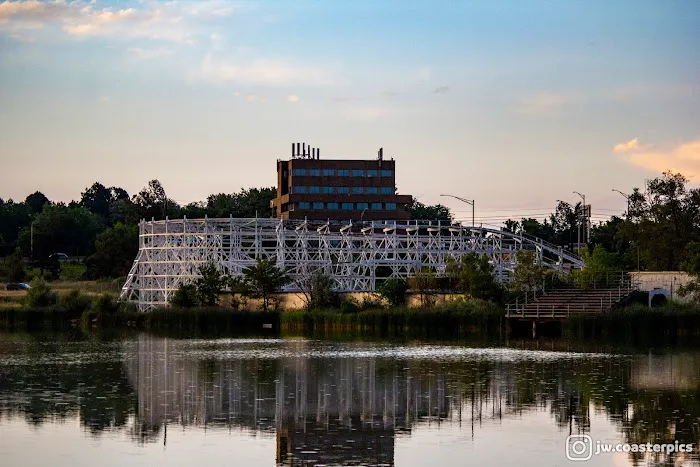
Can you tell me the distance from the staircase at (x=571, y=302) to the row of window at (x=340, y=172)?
94.8m

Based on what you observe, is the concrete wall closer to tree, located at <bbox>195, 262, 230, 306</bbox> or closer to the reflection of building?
the reflection of building

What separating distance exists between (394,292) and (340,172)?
91.0m

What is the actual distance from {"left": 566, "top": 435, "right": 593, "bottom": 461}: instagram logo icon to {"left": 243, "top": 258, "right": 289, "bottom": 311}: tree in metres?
68.3

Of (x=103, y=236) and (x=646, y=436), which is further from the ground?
(x=103, y=236)

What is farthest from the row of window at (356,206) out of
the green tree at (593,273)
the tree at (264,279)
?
the green tree at (593,273)

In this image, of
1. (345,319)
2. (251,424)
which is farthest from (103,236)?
(251,424)

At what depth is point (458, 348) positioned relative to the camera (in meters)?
67.6

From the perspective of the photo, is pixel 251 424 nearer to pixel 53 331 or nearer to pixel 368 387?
pixel 368 387

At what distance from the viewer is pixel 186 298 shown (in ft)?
337

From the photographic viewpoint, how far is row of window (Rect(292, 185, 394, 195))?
7239 inches

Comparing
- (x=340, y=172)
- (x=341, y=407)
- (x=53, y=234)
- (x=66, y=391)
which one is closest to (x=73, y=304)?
(x=66, y=391)

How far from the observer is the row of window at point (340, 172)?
184125mm

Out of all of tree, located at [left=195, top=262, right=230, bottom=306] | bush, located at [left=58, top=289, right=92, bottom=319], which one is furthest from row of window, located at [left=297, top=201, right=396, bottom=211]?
bush, located at [left=58, top=289, right=92, bottom=319]

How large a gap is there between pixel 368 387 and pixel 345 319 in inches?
1684
